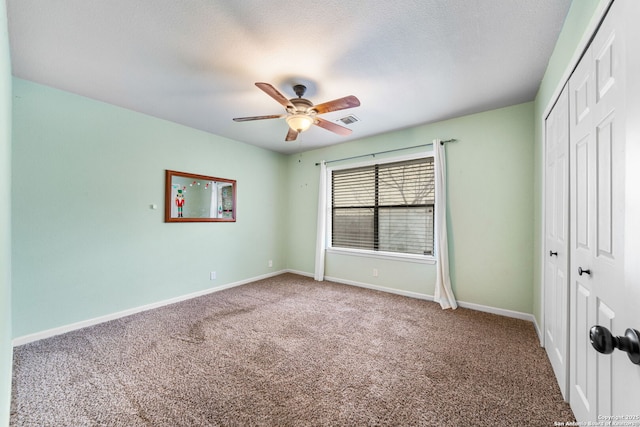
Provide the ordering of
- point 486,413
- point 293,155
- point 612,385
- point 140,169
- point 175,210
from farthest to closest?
point 293,155, point 175,210, point 140,169, point 486,413, point 612,385

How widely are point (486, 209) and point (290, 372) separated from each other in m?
2.84

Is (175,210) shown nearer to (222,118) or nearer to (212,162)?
(212,162)

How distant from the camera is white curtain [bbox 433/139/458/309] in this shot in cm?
331

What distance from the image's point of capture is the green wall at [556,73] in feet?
4.38

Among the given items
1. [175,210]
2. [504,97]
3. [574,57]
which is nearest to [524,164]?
[504,97]

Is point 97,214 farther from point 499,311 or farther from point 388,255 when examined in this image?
point 499,311

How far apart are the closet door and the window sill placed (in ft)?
4.68

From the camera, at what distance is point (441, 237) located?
11.0 feet

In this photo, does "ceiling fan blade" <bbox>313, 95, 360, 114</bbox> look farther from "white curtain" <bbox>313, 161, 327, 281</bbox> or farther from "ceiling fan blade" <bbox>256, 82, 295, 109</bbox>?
"white curtain" <bbox>313, 161, 327, 281</bbox>

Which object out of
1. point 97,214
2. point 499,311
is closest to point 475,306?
point 499,311

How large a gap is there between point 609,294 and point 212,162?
13.7 feet

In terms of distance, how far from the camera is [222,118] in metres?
3.31

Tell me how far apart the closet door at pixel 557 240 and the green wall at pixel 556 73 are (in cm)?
17

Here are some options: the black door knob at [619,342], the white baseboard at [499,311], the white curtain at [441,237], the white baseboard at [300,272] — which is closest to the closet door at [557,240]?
the white baseboard at [499,311]
